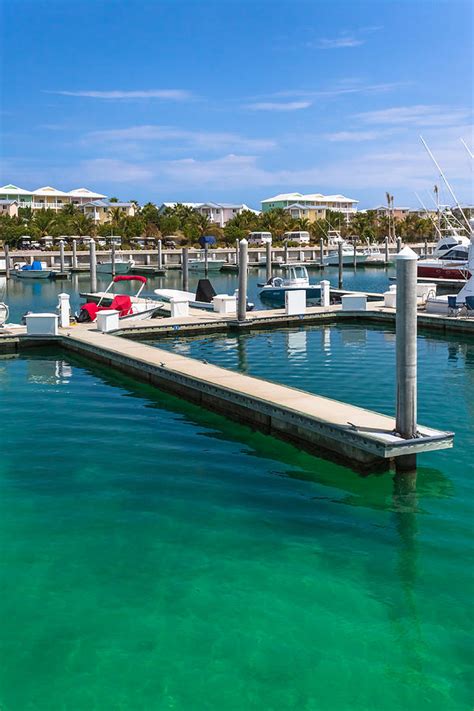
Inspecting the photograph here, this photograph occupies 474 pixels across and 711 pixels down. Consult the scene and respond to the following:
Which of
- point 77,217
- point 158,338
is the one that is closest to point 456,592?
point 158,338

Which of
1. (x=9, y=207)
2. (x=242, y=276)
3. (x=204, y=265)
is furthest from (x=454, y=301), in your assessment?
(x=9, y=207)

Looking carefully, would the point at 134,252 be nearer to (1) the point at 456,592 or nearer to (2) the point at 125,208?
(2) the point at 125,208

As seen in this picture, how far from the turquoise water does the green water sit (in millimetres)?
26699

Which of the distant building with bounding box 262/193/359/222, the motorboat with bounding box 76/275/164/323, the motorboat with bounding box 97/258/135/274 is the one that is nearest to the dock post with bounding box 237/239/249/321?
the motorboat with bounding box 76/275/164/323

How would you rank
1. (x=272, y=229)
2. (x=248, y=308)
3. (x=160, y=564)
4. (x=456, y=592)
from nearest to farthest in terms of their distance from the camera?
(x=456, y=592) → (x=160, y=564) → (x=248, y=308) → (x=272, y=229)

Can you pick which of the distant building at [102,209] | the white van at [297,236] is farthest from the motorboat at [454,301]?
the distant building at [102,209]

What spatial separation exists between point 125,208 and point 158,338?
344ft

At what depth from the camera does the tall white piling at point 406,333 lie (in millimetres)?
11285

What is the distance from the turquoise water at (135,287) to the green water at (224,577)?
2670 centimetres

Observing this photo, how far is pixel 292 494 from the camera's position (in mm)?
11305

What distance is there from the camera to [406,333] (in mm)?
11305

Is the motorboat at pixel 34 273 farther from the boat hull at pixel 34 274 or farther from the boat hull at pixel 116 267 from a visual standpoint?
the boat hull at pixel 116 267

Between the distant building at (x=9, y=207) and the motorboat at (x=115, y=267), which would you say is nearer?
the motorboat at (x=115, y=267)

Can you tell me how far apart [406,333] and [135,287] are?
165ft
